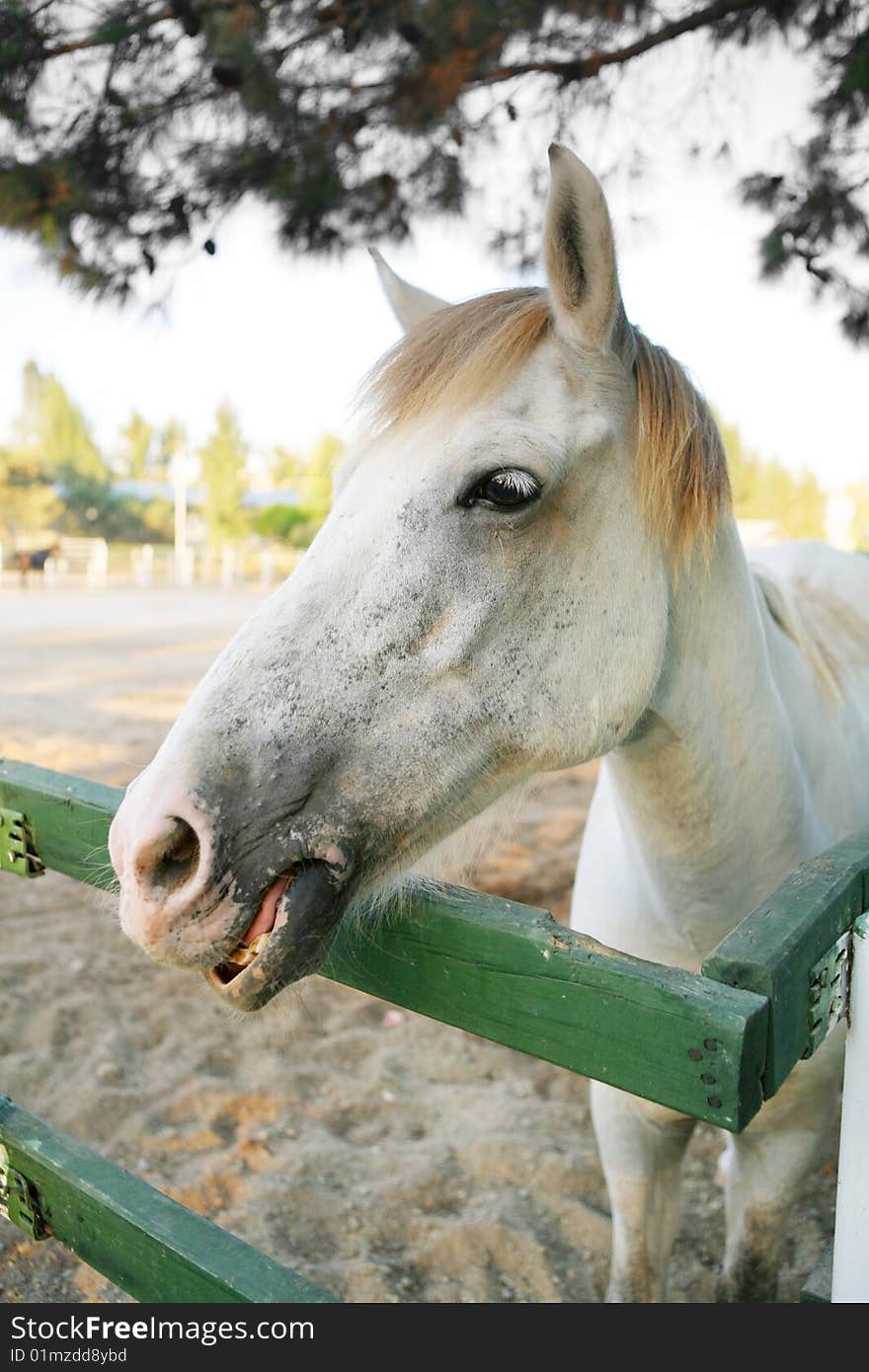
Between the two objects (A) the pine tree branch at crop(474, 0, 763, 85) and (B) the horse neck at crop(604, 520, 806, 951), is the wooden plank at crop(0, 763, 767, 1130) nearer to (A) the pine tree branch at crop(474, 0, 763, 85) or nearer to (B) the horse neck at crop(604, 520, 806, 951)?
(B) the horse neck at crop(604, 520, 806, 951)

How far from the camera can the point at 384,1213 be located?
2.30 meters

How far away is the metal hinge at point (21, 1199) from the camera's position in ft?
4.34

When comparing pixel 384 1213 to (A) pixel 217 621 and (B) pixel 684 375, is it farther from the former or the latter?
(A) pixel 217 621

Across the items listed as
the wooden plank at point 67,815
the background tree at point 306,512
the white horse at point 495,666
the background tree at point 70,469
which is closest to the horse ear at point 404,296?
the white horse at point 495,666

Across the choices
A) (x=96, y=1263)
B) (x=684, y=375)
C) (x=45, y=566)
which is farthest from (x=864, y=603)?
(x=45, y=566)

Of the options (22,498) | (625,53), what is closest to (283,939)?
(625,53)

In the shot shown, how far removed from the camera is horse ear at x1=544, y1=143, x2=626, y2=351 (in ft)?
3.68

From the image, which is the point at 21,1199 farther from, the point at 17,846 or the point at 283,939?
the point at 283,939

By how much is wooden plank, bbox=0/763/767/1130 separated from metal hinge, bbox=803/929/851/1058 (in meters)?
0.14

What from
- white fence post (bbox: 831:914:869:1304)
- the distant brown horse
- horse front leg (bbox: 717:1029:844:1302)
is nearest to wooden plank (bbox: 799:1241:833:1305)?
white fence post (bbox: 831:914:869:1304)

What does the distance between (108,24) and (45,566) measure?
71.4ft

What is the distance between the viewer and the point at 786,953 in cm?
84

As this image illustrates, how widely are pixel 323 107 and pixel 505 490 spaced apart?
3279 mm

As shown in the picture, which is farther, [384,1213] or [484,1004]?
[384,1213]
